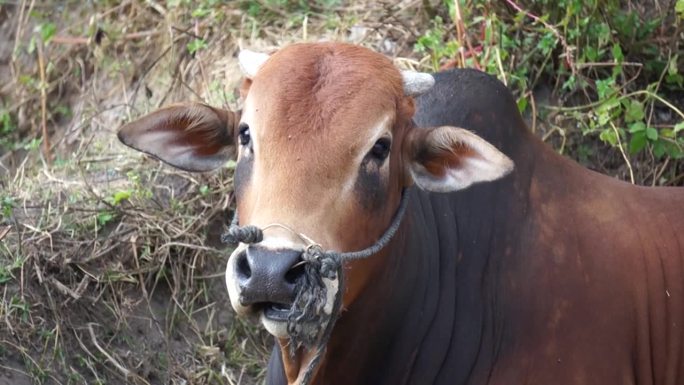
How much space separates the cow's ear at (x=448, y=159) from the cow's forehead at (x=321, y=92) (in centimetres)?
18

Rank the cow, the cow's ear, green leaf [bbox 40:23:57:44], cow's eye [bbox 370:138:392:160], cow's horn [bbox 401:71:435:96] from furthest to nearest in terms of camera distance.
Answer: green leaf [bbox 40:23:57:44] < cow's horn [bbox 401:71:435:96] < the cow's ear < cow's eye [bbox 370:138:392:160] < the cow

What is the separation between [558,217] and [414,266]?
0.62 m

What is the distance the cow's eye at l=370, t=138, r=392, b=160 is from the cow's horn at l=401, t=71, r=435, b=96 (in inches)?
11.6

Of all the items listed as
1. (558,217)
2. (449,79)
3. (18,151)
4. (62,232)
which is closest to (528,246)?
(558,217)

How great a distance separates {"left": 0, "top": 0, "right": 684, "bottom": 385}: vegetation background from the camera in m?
5.80

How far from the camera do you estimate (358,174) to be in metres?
4.09

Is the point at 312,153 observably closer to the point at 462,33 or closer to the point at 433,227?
the point at 433,227

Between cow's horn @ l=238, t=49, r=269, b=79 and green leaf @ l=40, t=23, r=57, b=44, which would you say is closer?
cow's horn @ l=238, t=49, r=269, b=79

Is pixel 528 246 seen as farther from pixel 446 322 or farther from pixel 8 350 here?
pixel 8 350

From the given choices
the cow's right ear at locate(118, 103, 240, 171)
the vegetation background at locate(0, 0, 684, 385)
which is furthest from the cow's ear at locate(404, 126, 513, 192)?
the vegetation background at locate(0, 0, 684, 385)

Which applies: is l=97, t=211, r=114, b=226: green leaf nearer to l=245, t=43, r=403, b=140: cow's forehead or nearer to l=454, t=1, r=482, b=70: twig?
l=454, t=1, r=482, b=70: twig

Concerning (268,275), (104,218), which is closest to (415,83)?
(268,275)

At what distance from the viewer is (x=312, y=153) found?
3.98 m

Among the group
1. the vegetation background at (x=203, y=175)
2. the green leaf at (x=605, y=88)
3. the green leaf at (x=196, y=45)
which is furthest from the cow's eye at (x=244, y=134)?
the green leaf at (x=196, y=45)
